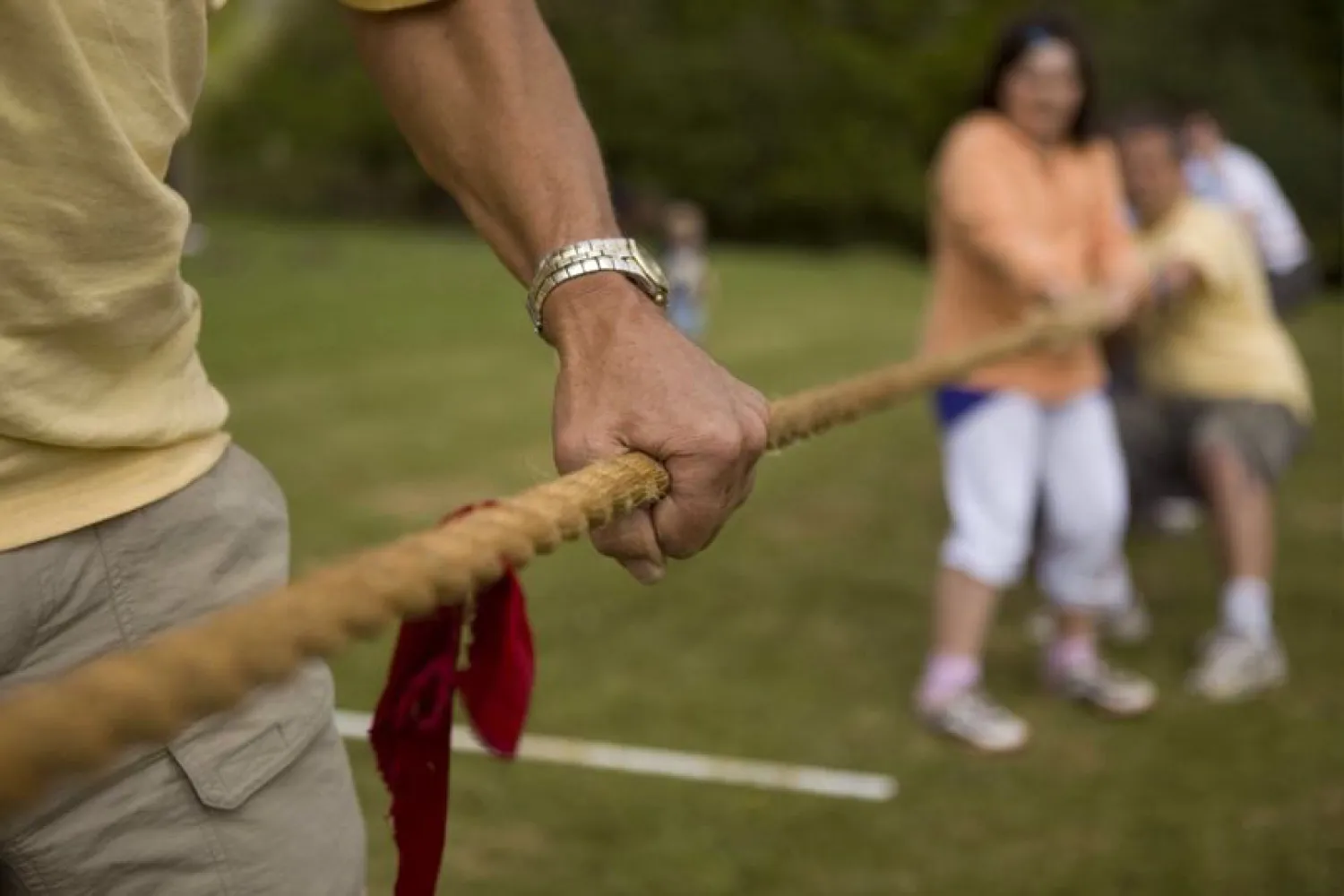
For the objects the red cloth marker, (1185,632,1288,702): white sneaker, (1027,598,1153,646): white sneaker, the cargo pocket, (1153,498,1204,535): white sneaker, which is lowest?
(1153,498,1204,535): white sneaker

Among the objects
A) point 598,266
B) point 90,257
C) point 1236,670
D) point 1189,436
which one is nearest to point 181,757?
point 90,257

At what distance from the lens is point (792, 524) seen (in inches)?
237

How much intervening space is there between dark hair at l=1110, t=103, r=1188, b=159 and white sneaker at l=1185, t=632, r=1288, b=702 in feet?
4.62

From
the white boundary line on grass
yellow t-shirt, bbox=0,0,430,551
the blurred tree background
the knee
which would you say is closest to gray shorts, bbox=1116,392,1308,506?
the knee

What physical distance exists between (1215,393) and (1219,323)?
0.20m

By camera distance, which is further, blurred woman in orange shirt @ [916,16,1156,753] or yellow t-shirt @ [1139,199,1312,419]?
yellow t-shirt @ [1139,199,1312,419]

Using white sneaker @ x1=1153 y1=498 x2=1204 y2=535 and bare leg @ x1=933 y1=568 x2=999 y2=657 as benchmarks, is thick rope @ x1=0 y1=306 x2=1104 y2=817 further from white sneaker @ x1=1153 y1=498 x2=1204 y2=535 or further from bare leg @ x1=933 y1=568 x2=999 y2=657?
white sneaker @ x1=1153 y1=498 x2=1204 y2=535

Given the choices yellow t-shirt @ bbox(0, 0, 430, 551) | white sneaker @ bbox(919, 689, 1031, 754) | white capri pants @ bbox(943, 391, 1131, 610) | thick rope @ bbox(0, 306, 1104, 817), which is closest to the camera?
thick rope @ bbox(0, 306, 1104, 817)

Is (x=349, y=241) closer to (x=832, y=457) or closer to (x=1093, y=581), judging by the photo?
(x=832, y=457)

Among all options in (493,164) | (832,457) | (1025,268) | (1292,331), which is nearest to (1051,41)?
(1025,268)

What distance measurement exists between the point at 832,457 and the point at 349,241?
41.6 ft

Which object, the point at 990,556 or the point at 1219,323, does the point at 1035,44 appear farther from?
the point at 990,556

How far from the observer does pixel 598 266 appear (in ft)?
4.46

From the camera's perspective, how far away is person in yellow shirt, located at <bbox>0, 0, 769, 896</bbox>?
45.3 inches
